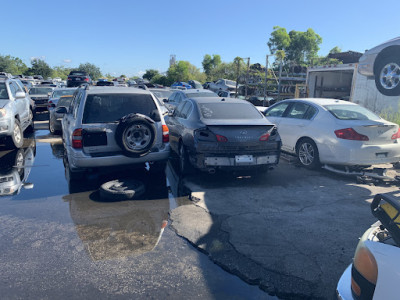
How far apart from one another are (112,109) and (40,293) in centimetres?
373

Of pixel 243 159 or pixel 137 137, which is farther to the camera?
pixel 137 137

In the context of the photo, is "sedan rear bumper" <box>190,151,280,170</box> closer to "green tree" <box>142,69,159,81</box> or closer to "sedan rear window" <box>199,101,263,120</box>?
"sedan rear window" <box>199,101,263,120</box>

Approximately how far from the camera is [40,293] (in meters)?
2.93

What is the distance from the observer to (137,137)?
592 cm

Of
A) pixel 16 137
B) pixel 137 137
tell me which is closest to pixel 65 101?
pixel 16 137

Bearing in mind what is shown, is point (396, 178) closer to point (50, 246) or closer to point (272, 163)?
point (272, 163)

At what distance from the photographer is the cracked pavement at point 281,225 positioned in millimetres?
3244

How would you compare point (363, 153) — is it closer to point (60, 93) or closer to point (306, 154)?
point (306, 154)

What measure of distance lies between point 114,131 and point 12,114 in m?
4.29

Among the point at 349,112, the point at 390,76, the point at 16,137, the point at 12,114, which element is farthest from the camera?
the point at 16,137

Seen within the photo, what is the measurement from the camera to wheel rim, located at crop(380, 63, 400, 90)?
7988 mm

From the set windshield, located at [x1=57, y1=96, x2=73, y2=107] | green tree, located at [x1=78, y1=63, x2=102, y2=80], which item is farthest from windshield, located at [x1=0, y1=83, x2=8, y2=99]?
green tree, located at [x1=78, y1=63, x2=102, y2=80]

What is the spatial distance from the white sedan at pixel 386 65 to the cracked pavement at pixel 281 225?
10.6ft

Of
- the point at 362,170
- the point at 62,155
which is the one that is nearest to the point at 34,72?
the point at 62,155
